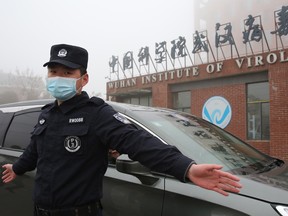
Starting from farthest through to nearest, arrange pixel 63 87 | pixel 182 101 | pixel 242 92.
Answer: pixel 182 101
pixel 242 92
pixel 63 87

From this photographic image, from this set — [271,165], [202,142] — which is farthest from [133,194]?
[271,165]

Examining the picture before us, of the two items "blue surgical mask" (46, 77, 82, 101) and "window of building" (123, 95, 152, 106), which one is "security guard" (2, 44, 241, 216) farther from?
"window of building" (123, 95, 152, 106)

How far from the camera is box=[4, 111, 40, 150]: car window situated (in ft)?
11.1

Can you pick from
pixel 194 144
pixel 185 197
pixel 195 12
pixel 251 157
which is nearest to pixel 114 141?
pixel 185 197

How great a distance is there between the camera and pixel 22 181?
10.3ft

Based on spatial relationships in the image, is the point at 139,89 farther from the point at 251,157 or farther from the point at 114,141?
the point at 114,141

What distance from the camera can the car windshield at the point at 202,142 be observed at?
257cm

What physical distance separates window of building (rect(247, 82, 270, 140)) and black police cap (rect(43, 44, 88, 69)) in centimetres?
1217

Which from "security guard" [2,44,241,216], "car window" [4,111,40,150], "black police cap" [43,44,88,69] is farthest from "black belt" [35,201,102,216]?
"car window" [4,111,40,150]

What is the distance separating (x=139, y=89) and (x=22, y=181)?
592 inches

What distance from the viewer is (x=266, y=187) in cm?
213

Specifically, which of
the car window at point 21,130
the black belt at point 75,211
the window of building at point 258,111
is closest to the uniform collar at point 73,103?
the black belt at point 75,211

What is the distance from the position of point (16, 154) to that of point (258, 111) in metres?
Result: 11.5

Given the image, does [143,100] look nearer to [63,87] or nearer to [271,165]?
[271,165]
